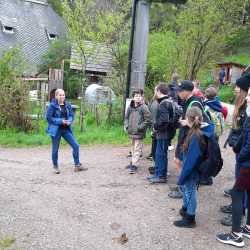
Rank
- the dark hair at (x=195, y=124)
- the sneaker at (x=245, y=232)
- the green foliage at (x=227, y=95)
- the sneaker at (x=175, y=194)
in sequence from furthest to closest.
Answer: the green foliage at (x=227, y=95), the sneaker at (x=175, y=194), the dark hair at (x=195, y=124), the sneaker at (x=245, y=232)

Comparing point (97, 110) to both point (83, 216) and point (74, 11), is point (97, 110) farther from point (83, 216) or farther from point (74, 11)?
point (83, 216)

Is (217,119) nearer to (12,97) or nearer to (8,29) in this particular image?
(12,97)

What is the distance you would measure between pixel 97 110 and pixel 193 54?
11.4 feet

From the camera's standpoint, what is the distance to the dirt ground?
15.9ft

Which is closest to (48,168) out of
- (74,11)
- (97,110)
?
(97,110)

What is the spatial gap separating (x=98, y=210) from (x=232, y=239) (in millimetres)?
1838

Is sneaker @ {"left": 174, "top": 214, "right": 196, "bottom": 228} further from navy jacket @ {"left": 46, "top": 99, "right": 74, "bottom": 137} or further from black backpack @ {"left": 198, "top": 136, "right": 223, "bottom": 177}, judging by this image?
navy jacket @ {"left": 46, "top": 99, "right": 74, "bottom": 137}

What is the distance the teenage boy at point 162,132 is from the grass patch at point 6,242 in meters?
2.86

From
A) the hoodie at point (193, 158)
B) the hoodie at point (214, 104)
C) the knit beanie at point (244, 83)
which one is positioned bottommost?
the hoodie at point (193, 158)

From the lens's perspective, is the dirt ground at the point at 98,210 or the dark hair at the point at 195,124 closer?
the dirt ground at the point at 98,210

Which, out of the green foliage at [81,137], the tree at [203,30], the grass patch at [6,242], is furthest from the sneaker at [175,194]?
the tree at [203,30]

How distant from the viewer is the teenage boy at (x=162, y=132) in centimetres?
672

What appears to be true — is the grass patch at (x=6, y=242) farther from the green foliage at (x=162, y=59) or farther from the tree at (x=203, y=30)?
the green foliage at (x=162, y=59)

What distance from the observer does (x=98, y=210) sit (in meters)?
5.82
